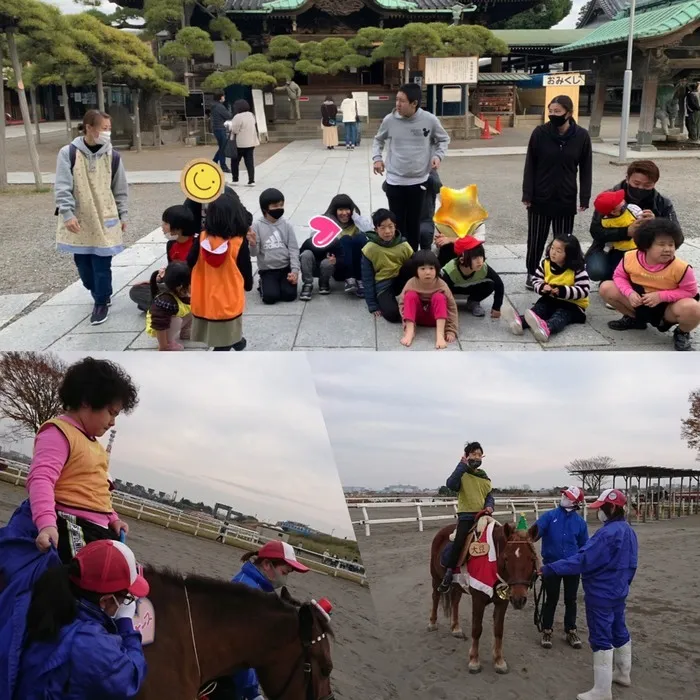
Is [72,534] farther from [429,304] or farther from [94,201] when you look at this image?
[94,201]

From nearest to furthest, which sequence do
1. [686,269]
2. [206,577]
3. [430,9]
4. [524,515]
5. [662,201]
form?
[206,577] → [524,515] → [686,269] → [662,201] → [430,9]

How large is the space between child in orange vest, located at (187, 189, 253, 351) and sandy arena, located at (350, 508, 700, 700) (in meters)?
1.44

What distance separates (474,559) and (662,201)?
3.19 meters

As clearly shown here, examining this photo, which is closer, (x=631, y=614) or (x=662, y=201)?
(x=631, y=614)

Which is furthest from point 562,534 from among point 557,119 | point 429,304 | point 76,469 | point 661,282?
point 557,119

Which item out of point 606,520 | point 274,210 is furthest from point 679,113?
point 606,520

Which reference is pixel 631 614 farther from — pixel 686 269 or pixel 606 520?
pixel 686 269

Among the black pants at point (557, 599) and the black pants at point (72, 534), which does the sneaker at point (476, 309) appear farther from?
the black pants at point (72, 534)

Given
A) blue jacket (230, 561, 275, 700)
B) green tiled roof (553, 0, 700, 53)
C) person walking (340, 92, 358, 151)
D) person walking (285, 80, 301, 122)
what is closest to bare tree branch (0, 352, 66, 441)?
blue jacket (230, 561, 275, 700)

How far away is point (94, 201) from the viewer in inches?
169

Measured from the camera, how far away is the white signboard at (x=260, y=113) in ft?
63.5

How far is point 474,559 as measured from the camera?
2.37 meters

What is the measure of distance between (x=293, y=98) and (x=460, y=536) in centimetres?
2032

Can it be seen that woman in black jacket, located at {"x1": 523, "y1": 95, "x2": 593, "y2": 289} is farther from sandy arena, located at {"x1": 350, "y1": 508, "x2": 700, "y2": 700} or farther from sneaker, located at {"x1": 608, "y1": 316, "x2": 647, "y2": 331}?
sandy arena, located at {"x1": 350, "y1": 508, "x2": 700, "y2": 700}
